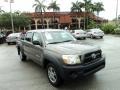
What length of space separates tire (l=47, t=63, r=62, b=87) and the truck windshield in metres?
1.00

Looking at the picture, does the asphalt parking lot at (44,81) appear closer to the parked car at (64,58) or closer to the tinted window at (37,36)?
the parked car at (64,58)

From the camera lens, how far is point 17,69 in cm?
771

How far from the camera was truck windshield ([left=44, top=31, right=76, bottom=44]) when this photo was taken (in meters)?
6.25

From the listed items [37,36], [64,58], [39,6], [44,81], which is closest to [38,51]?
[37,36]

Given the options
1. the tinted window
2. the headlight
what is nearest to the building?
the tinted window

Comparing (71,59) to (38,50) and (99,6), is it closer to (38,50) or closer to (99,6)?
(38,50)

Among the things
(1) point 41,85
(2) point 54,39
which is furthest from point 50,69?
(2) point 54,39

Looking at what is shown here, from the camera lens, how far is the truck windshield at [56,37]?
20.5 feet

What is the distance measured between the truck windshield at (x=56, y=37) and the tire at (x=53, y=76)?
1.00 m

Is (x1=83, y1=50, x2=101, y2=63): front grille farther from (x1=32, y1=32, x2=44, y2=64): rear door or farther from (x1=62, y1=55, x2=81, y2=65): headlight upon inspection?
(x1=32, y1=32, x2=44, y2=64): rear door

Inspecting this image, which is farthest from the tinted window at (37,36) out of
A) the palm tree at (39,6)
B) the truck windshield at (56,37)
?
the palm tree at (39,6)

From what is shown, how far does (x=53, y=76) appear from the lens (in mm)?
5535

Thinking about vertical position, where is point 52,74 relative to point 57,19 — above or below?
below

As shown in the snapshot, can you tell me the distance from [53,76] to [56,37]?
64.3 inches
